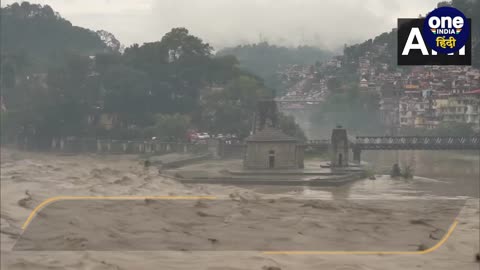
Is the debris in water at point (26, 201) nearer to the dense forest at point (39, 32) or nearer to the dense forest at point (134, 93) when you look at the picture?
the dense forest at point (134, 93)

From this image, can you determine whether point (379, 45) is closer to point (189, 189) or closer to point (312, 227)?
point (189, 189)

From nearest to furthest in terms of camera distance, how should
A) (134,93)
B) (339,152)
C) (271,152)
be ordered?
(271,152) < (339,152) < (134,93)

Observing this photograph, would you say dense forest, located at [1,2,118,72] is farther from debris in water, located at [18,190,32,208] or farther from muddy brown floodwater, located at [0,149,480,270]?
debris in water, located at [18,190,32,208]

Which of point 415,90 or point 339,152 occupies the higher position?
point 415,90

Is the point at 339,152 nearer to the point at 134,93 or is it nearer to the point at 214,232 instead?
the point at 134,93

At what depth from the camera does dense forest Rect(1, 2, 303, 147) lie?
55.1 metres

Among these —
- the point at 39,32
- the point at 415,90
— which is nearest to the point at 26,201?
the point at 415,90

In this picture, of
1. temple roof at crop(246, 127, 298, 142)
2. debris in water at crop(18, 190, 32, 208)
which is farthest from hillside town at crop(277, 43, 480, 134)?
debris in water at crop(18, 190, 32, 208)

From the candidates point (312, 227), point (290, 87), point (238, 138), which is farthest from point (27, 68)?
point (290, 87)

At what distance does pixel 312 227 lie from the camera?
52.0 feet

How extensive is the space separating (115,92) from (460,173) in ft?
103

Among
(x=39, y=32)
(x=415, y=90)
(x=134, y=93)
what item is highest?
(x=39, y=32)

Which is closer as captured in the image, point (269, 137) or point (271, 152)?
point (271, 152)

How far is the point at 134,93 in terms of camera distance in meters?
59.7
